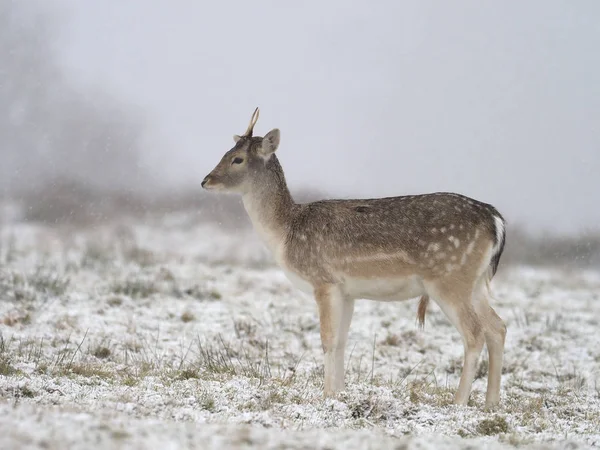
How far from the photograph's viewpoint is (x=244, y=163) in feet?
25.6

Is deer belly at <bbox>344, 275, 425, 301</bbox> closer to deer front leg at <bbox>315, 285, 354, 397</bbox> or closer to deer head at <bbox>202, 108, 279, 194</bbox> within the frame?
deer front leg at <bbox>315, 285, 354, 397</bbox>

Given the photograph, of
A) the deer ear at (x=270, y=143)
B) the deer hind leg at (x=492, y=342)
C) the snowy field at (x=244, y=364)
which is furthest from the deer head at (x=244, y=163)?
the deer hind leg at (x=492, y=342)

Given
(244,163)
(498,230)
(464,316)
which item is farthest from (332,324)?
(244,163)

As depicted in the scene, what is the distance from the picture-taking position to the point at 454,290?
6891 mm

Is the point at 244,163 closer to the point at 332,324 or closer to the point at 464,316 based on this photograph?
the point at 332,324

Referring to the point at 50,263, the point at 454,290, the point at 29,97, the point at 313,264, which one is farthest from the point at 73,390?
the point at 29,97

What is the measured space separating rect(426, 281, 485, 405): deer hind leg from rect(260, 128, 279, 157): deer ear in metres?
2.25

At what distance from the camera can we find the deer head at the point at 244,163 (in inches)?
304

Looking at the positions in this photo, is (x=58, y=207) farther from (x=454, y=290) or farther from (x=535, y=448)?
(x=535, y=448)

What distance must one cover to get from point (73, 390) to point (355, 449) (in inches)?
113

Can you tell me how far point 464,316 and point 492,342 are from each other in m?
0.46

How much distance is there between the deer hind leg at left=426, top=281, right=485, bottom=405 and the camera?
684 centimetres

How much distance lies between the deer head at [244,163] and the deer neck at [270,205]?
0.07 meters

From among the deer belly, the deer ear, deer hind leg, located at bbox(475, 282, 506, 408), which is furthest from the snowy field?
the deer ear
